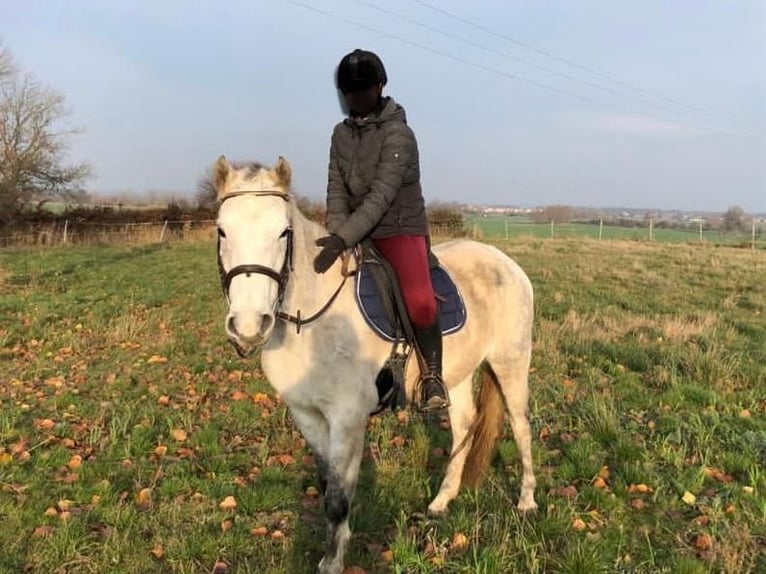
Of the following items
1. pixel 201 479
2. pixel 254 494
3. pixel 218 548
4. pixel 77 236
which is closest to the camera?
pixel 218 548

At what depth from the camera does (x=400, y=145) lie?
12.8ft

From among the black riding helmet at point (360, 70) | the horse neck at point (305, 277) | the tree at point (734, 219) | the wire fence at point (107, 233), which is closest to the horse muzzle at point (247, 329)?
the horse neck at point (305, 277)

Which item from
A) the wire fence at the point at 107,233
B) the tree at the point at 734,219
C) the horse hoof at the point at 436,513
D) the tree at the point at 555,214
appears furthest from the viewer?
the tree at the point at 555,214

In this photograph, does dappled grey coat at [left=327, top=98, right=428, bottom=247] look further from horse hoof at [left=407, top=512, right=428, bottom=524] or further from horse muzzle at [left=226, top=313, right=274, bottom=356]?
horse hoof at [left=407, top=512, right=428, bottom=524]

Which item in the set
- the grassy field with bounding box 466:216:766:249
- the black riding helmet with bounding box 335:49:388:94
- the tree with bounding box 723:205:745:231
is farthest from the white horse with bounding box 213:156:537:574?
the tree with bounding box 723:205:745:231

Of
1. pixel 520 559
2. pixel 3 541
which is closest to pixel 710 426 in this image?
pixel 520 559

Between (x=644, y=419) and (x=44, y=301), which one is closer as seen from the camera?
(x=644, y=419)

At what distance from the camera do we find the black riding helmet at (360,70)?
388cm

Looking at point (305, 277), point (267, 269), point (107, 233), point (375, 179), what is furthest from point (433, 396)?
point (107, 233)

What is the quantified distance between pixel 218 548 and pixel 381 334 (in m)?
1.87

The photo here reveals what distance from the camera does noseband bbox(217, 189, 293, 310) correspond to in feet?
10.2

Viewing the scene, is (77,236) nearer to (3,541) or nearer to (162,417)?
(162,417)

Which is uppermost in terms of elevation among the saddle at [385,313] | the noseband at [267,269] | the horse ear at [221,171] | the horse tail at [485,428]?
the horse ear at [221,171]

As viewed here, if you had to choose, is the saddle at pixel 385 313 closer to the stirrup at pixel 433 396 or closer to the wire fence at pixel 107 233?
the stirrup at pixel 433 396
